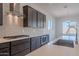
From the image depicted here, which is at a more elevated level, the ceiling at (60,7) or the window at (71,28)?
the ceiling at (60,7)

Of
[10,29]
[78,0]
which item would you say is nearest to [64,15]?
[10,29]

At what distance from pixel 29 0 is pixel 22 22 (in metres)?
3.86

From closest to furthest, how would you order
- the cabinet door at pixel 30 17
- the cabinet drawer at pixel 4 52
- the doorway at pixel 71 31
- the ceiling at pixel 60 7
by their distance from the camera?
the cabinet drawer at pixel 4 52 < the doorway at pixel 71 31 < the cabinet door at pixel 30 17 < the ceiling at pixel 60 7

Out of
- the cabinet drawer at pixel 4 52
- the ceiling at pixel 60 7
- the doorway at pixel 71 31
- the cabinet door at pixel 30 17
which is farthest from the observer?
the ceiling at pixel 60 7

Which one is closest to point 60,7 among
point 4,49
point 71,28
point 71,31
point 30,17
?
point 71,31

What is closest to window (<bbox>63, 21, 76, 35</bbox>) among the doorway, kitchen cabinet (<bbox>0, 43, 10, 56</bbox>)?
the doorway

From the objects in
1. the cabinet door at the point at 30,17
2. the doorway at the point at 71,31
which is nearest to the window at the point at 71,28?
the doorway at the point at 71,31

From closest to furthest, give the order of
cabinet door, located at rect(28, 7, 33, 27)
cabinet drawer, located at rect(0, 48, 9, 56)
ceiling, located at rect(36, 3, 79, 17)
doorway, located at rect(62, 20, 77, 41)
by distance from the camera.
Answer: cabinet drawer, located at rect(0, 48, 9, 56) → doorway, located at rect(62, 20, 77, 41) → cabinet door, located at rect(28, 7, 33, 27) → ceiling, located at rect(36, 3, 79, 17)

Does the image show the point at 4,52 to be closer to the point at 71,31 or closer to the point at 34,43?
the point at 34,43

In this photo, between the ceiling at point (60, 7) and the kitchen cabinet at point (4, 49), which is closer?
the kitchen cabinet at point (4, 49)

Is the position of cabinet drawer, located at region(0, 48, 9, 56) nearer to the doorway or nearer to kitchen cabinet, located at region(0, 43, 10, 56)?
kitchen cabinet, located at region(0, 43, 10, 56)

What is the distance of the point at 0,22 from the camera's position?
3.04m

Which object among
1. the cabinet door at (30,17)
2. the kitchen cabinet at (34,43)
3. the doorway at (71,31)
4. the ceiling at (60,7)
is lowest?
the kitchen cabinet at (34,43)

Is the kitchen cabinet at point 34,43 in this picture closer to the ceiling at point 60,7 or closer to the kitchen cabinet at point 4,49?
the ceiling at point 60,7
